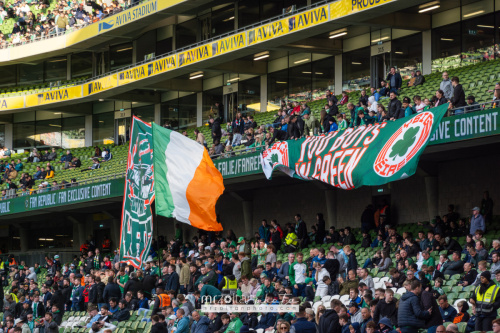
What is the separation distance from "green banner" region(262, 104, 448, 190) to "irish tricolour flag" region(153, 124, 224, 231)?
4.38 metres

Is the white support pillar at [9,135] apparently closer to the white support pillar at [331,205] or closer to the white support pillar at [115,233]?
the white support pillar at [115,233]

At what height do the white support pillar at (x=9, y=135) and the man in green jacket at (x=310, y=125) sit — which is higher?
the white support pillar at (x=9, y=135)

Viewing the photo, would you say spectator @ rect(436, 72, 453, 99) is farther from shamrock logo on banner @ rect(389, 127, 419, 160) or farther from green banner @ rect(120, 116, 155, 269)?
green banner @ rect(120, 116, 155, 269)

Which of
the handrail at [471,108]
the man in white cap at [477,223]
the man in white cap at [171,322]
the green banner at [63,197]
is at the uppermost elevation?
the handrail at [471,108]

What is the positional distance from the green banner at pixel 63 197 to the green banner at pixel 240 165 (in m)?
5.30

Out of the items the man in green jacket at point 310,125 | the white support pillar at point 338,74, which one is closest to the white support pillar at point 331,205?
the man in green jacket at point 310,125

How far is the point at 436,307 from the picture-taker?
13383 mm

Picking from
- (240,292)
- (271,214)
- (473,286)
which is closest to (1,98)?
(271,214)

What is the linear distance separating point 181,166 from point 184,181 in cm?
29

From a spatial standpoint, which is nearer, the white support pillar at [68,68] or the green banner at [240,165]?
the green banner at [240,165]

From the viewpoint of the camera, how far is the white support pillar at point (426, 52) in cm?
2831

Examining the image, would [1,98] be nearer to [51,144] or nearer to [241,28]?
[51,144]

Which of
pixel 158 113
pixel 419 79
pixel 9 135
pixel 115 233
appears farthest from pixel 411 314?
pixel 9 135

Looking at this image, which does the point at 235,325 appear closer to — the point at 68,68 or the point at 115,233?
the point at 115,233
